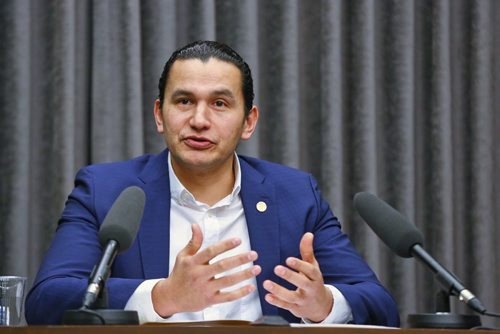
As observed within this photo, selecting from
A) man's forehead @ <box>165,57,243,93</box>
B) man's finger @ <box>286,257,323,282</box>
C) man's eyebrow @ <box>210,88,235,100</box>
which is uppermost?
man's forehead @ <box>165,57,243,93</box>

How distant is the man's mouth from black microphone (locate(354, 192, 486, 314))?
65 cm

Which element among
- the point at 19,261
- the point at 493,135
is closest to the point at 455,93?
the point at 493,135

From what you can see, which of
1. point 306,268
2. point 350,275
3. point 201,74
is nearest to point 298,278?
point 306,268

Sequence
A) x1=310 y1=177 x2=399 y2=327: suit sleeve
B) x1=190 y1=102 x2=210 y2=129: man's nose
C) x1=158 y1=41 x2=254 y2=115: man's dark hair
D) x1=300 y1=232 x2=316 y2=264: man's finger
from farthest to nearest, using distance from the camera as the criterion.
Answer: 1. x1=158 y1=41 x2=254 y2=115: man's dark hair
2. x1=190 y1=102 x2=210 y2=129: man's nose
3. x1=310 y1=177 x2=399 y2=327: suit sleeve
4. x1=300 y1=232 x2=316 y2=264: man's finger

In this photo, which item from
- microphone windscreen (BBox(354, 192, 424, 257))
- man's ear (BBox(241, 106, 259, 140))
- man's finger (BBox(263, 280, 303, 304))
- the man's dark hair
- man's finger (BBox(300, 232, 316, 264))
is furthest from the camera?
man's ear (BBox(241, 106, 259, 140))

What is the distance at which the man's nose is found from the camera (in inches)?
99.8

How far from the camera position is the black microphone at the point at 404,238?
5.78ft

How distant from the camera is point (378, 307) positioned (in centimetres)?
244

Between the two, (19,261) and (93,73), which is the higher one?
(93,73)

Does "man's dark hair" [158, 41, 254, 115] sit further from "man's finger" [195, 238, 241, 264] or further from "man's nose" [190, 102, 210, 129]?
"man's finger" [195, 238, 241, 264]

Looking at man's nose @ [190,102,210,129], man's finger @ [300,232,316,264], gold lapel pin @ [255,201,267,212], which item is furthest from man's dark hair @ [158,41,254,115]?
man's finger @ [300,232,316,264]

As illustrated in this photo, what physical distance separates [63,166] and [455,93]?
152cm

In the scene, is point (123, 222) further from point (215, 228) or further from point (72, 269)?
point (215, 228)

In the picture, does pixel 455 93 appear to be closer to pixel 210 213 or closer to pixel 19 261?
pixel 210 213
